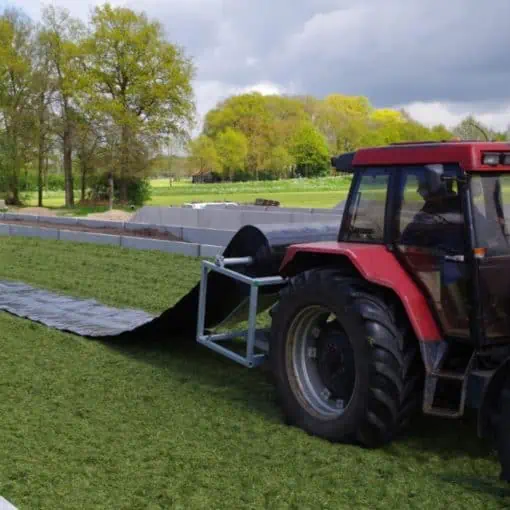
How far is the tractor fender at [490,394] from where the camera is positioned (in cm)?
393

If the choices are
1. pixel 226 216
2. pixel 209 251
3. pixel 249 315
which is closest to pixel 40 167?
pixel 226 216

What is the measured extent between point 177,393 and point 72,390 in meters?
0.82

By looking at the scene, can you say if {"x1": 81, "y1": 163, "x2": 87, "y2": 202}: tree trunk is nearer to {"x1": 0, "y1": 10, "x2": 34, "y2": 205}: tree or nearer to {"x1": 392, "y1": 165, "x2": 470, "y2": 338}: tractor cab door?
{"x1": 0, "y1": 10, "x2": 34, "y2": 205}: tree

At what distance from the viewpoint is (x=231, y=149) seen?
2965 inches

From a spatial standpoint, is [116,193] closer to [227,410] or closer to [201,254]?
Result: [201,254]

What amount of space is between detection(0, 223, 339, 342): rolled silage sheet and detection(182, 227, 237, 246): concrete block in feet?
19.6

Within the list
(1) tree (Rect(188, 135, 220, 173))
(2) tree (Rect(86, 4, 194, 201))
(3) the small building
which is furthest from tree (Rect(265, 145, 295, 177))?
(2) tree (Rect(86, 4, 194, 201))

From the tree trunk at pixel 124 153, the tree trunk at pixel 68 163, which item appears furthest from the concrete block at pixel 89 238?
the tree trunk at pixel 68 163

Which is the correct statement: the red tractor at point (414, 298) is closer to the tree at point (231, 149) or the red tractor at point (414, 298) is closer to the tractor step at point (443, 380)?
the tractor step at point (443, 380)

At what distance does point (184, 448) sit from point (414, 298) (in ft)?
5.53

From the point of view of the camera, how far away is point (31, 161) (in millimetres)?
40438

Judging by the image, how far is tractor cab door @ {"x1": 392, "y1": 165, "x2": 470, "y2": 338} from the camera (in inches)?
171

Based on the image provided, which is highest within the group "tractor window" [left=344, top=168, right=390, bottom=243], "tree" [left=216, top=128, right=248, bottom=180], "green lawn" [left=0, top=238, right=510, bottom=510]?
"tree" [left=216, top=128, right=248, bottom=180]

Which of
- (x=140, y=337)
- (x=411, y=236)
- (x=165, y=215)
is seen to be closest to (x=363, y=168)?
(x=411, y=236)
